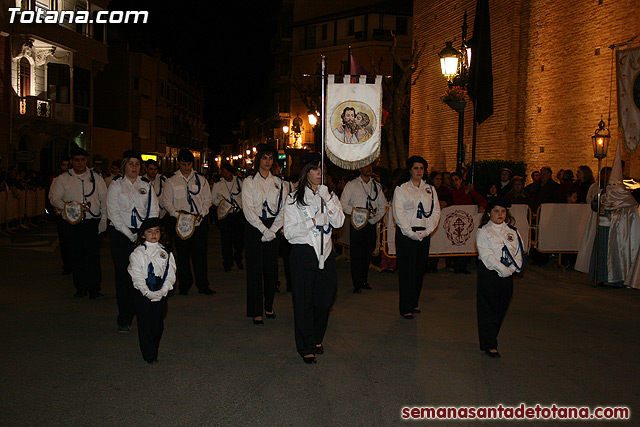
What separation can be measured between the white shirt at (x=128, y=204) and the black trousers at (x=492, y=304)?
4.20m

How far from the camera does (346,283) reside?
35.8 feet

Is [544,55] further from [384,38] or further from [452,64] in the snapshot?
[384,38]

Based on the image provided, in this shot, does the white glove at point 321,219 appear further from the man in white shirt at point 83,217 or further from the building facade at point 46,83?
the building facade at point 46,83

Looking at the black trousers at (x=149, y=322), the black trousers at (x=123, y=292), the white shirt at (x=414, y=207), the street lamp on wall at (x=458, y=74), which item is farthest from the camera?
the street lamp on wall at (x=458, y=74)

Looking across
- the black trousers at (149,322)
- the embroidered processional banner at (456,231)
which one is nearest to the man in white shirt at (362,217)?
the embroidered processional banner at (456,231)

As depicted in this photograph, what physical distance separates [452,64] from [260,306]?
913 cm

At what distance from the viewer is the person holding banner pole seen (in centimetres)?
771

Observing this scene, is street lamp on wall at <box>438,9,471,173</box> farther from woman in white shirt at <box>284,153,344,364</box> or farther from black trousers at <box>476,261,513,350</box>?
woman in white shirt at <box>284,153,344,364</box>

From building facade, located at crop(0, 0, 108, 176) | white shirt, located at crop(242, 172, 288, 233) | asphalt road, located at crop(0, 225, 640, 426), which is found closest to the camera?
asphalt road, located at crop(0, 225, 640, 426)

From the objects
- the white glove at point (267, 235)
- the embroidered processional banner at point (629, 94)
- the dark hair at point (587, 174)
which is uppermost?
the embroidered processional banner at point (629, 94)

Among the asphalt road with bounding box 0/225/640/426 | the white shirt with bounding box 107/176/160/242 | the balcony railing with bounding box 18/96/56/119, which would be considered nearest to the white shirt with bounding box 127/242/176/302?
the asphalt road with bounding box 0/225/640/426

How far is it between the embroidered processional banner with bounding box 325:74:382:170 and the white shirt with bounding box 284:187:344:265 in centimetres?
95

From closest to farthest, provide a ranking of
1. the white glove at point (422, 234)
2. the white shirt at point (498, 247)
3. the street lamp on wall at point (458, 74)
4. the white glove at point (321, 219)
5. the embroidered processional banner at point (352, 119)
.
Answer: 1. the white glove at point (321, 219)
2. the white shirt at point (498, 247)
3. the embroidered processional banner at point (352, 119)
4. the white glove at point (422, 234)
5. the street lamp on wall at point (458, 74)

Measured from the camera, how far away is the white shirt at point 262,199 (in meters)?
7.68
